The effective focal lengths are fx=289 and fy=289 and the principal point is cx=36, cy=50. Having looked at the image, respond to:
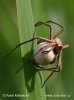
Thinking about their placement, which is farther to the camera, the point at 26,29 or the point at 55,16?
Result: the point at 55,16

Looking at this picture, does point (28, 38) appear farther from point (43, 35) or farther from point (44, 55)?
point (43, 35)

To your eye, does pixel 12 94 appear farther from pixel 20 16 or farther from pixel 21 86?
pixel 20 16

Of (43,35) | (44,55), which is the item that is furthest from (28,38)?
(43,35)

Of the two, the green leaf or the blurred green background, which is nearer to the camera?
the green leaf

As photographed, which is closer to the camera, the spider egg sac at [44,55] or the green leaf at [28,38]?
the green leaf at [28,38]

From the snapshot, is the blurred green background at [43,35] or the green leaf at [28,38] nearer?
the green leaf at [28,38]

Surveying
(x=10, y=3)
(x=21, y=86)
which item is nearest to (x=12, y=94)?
(x=21, y=86)
